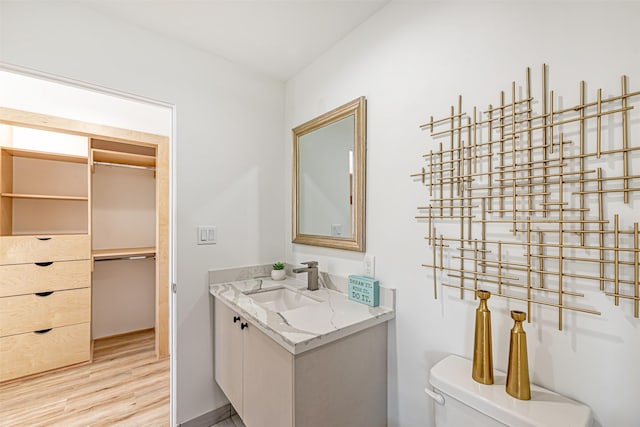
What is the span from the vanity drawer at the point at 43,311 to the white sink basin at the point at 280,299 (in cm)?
187

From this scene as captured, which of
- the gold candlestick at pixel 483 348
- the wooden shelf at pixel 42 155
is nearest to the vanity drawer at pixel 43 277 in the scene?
the wooden shelf at pixel 42 155

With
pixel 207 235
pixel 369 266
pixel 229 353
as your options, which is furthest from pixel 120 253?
pixel 369 266

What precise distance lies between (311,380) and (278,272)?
3.08ft

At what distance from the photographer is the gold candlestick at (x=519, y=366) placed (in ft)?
2.71

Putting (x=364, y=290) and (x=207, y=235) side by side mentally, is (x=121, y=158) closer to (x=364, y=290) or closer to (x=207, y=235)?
(x=207, y=235)

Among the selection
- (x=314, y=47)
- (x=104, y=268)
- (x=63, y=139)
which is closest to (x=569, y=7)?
(x=314, y=47)

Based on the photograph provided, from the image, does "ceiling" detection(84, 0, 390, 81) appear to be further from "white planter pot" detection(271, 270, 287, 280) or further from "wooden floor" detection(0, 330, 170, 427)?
"wooden floor" detection(0, 330, 170, 427)

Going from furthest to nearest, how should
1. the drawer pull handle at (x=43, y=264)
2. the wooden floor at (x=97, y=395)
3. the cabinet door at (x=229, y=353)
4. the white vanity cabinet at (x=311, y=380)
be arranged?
the drawer pull handle at (x=43, y=264) → the wooden floor at (x=97, y=395) → the cabinet door at (x=229, y=353) → the white vanity cabinet at (x=311, y=380)

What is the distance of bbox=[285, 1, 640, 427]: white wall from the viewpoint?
784 mm

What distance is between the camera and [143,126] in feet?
8.63

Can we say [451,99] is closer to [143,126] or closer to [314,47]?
[314,47]

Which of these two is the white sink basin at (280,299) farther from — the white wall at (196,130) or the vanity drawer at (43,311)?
the vanity drawer at (43,311)

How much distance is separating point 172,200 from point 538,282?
1852 mm

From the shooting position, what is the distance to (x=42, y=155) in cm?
243
